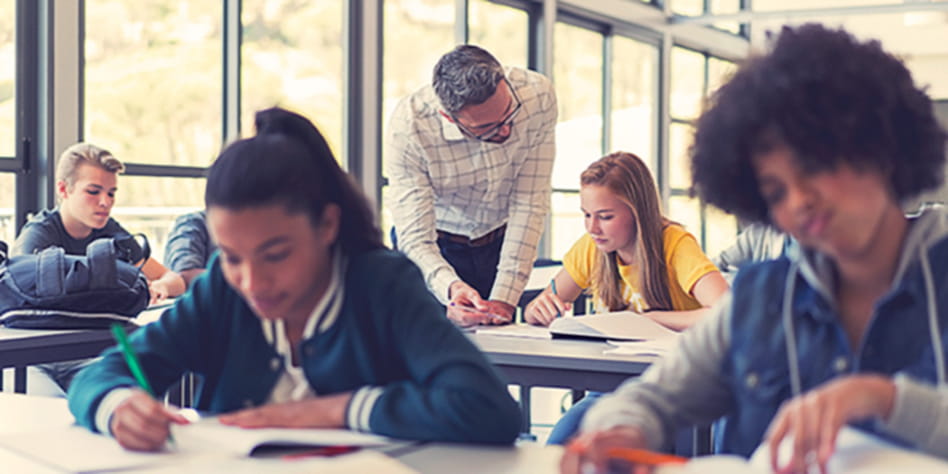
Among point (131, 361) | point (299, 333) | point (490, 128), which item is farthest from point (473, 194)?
point (131, 361)

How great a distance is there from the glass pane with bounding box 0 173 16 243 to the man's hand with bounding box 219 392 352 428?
296 cm

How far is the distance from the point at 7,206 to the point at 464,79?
2.25 meters

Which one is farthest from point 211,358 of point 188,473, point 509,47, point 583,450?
point 509,47

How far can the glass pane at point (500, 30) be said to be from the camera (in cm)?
626

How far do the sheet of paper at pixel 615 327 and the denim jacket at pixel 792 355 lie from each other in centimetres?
112

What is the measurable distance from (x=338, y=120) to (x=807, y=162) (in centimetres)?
454

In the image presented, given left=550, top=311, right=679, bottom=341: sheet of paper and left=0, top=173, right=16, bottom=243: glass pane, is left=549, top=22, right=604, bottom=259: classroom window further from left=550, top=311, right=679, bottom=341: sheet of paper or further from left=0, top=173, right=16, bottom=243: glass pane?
left=550, top=311, right=679, bottom=341: sheet of paper

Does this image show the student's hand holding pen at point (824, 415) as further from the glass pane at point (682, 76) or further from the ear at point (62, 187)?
the glass pane at point (682, 76)

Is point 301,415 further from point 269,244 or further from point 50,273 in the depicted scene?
point 50,273

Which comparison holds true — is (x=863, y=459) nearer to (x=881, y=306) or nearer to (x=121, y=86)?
(x=881, y=306)

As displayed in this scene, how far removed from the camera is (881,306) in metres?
1.01

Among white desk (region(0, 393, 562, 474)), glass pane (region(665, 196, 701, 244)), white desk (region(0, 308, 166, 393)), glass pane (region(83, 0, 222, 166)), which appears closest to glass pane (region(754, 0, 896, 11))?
glass pane (region(665, 196, 701, 244))

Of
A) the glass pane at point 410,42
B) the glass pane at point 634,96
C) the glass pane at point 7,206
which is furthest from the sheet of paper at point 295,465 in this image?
the glass pane at point 634,96

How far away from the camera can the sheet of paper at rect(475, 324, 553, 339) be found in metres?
2.47
